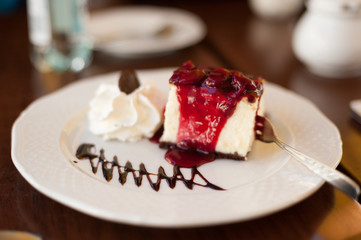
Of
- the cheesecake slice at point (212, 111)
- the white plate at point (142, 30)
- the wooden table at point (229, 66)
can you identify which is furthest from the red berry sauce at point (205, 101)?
the white plate at point (142, 30)

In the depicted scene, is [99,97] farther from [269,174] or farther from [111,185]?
[269,174]

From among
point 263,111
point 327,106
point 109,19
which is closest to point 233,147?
point 263,111

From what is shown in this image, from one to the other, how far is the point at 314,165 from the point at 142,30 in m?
1.29

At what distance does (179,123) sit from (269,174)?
12.0 inches

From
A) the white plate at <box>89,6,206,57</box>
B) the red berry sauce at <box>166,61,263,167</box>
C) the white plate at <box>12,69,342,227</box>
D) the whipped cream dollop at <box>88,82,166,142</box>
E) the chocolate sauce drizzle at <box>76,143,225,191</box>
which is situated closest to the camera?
the white plate at <box>12,69,342,227</box>

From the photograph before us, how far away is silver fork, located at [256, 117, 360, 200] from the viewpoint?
0.92m

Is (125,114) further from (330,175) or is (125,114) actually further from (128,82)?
(330,175)

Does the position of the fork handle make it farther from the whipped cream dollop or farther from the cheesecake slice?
the whipped cream dollop

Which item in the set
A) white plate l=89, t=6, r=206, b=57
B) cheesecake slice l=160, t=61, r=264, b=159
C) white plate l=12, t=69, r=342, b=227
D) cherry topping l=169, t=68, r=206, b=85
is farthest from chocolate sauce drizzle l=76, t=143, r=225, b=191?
white plate l=89, t=6, r=206, b=57

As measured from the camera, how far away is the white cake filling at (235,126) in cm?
115

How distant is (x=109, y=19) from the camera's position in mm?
2154

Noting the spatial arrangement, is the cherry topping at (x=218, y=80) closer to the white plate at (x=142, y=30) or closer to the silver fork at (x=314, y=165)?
the silver fork at (x=314, y=165)

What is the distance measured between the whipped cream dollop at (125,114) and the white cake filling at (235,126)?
0.24 feet

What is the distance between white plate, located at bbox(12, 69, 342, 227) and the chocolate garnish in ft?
0.52
